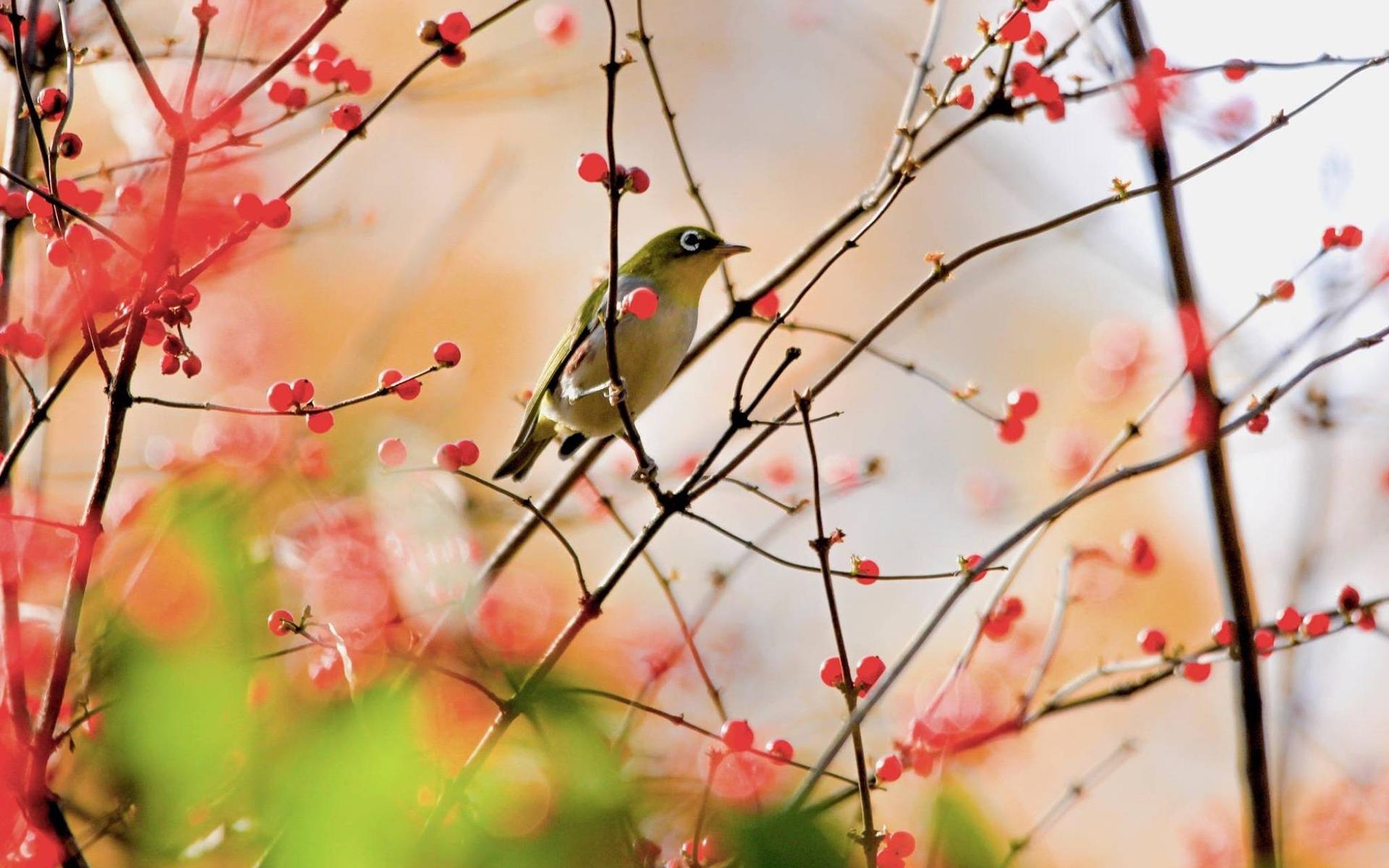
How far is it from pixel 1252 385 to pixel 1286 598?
931 millimetres

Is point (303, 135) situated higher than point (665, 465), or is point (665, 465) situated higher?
point (665, 465)

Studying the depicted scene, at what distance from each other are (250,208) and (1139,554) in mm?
3114

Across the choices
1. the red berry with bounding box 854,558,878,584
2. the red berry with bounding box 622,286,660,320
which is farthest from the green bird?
the red berry with bounding box 854,558,878,584

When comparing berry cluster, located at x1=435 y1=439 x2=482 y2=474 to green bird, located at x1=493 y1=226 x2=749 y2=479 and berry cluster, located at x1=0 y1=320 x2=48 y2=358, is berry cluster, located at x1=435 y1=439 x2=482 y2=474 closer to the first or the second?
berry cluster, located at x1=0 y1=320 x2=48 y2=358

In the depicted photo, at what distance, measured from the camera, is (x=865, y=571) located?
335cm

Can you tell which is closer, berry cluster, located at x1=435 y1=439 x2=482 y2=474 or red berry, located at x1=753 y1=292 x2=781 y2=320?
berry cluster, located at x1=435 y1=439 x2=482 y2=474

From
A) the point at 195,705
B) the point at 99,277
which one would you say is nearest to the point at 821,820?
the point at 195,705

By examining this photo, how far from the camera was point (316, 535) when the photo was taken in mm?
2939

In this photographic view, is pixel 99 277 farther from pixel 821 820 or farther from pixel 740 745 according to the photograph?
pixel 821 820

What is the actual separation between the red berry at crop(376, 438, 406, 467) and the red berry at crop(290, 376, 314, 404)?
0.35 m

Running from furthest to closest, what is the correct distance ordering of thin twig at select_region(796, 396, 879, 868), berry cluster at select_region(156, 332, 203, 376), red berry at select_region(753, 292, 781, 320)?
red berry at select_region(753, 292, 781, 320) → berry cluster at select_region(156, 332, 203, 376) → thin twig at select_region(796, 396, 879, 868)

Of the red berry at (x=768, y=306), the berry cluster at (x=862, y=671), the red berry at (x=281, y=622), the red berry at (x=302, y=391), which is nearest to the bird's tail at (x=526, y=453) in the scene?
the red berry at (x=768, y=306)

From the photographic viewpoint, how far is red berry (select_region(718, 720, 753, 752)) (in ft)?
9.07

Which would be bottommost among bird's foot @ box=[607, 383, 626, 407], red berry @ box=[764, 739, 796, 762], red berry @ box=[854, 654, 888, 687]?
red berry @ box=[764, 739, 796, 762]
